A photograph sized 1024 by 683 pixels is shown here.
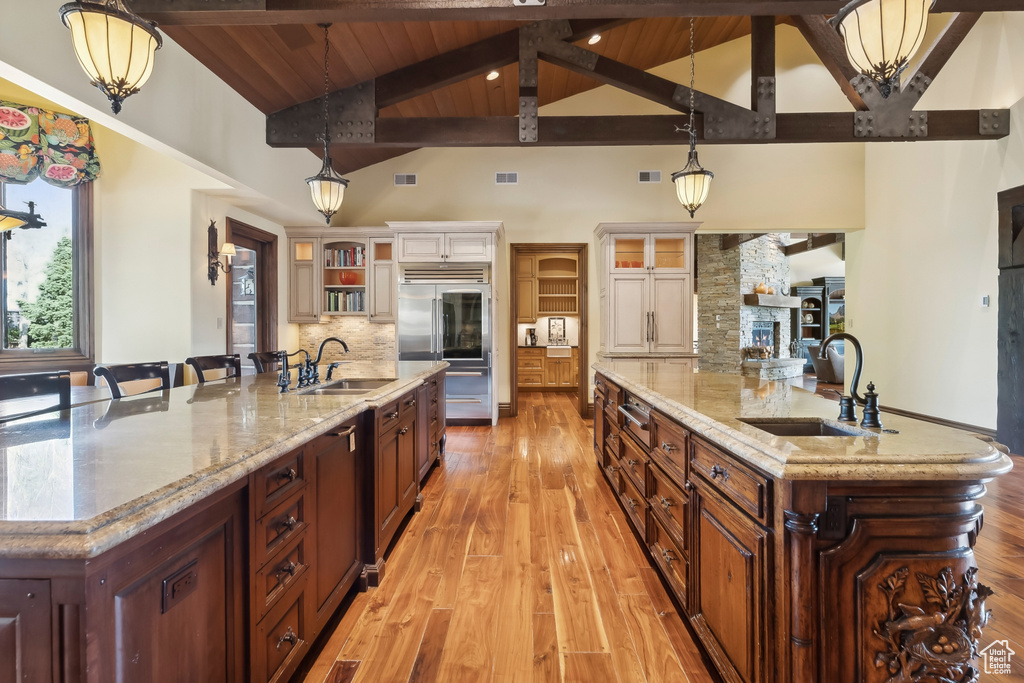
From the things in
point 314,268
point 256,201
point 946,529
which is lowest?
point 946,529

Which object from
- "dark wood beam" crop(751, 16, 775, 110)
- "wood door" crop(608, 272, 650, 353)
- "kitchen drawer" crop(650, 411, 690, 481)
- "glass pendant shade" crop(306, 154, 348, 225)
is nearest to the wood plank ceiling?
"glass pendant shade" crop(306, 154, 348, 225)

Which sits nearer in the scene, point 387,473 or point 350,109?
point 387,473

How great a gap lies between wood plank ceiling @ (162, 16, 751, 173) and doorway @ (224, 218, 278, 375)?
4.77 feet

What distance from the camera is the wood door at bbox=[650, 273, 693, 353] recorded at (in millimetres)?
5785

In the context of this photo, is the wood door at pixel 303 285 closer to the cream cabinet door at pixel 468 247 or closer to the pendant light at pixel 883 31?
the cream cabinet door at pixel 468 247

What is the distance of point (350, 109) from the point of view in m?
4.30

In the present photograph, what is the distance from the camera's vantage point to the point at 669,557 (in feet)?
6.44

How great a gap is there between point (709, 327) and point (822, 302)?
536 cm

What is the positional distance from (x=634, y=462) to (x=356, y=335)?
474 cm

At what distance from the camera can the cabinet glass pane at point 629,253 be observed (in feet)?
19.5

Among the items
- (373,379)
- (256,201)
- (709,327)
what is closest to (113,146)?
(256,201)

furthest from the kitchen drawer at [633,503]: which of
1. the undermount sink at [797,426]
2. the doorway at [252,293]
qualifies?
the doorway at [252,293]

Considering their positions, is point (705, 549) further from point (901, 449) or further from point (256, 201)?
point (256, 201)

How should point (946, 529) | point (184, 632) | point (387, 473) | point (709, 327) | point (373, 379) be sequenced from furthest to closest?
point (709, 327) < point (373, 379) < point (387, 473) < point (946, 529) < point (184, 632)
